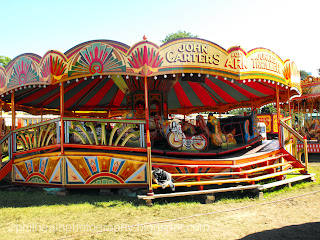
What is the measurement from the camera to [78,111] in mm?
14578

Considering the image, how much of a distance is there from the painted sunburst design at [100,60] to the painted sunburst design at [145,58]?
29cm

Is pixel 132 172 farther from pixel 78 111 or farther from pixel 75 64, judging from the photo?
pixel 78 111

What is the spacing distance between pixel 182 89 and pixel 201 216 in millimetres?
7632

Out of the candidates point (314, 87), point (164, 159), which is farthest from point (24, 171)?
point (314, 87)

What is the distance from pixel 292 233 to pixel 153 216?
242cm

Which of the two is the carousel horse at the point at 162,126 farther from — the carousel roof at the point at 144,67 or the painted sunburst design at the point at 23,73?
the painted sunburst design at the point at 23,73

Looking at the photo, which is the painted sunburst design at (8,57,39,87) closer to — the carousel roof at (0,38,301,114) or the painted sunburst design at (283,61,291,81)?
the carousel roof at (0,38,301,114)

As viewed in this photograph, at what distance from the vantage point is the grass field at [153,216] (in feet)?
14.8

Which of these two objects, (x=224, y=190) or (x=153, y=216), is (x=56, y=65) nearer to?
(x=153, y=216)

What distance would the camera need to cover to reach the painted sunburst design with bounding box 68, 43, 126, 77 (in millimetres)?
6703

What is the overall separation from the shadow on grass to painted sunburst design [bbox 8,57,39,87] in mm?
6388

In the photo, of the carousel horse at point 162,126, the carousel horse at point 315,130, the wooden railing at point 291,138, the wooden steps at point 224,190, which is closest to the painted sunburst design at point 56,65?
the carousel horse at point 162,126

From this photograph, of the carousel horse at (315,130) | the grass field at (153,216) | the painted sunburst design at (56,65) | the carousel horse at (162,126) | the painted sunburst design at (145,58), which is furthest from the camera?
the carousel horse at (315,130)

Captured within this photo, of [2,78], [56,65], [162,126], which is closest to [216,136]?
[162,126]
